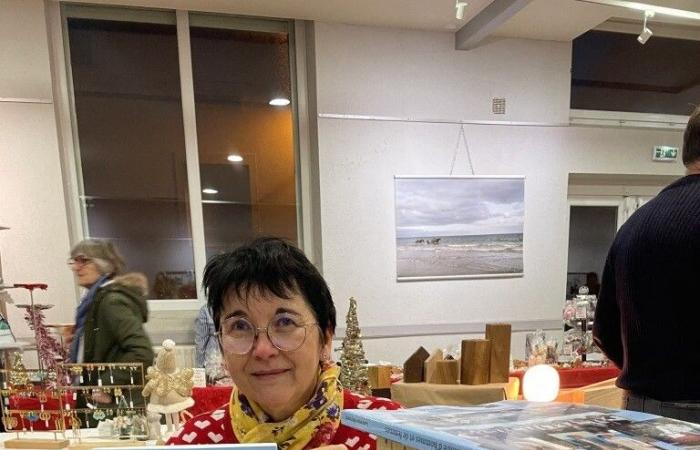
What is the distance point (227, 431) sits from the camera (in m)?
0.91

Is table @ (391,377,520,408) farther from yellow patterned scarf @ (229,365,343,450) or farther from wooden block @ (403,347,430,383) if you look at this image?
yellow patterned scarf @ (229,365,343,450)

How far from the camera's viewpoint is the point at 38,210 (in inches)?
135

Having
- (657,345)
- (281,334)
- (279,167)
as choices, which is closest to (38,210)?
(279,167)

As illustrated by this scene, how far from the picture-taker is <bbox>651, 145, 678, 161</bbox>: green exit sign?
14.9ft

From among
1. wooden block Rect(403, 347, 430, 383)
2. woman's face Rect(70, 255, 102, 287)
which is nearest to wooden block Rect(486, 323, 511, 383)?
wooden block Rect(403, 347, 430, 383)

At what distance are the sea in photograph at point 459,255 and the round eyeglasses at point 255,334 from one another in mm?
3229

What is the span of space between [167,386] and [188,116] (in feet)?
9.38

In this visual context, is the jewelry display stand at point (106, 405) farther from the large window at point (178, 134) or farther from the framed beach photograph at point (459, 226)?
the framed beach photograph at point (459, 226)

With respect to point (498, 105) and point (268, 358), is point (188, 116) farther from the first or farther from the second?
point (268, 358)

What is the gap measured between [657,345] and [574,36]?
3765mm

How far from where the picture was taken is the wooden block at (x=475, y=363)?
166 centimetres

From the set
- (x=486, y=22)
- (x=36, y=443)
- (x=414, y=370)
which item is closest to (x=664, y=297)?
(x=414, y=370)

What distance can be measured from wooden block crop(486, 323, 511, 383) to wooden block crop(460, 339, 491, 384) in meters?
0.02

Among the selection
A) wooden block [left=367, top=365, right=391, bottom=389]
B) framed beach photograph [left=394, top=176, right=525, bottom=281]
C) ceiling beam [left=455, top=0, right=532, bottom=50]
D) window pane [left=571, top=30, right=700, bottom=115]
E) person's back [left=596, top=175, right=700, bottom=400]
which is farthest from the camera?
window pane [left=571, top=30, right=700, bottom=115]
